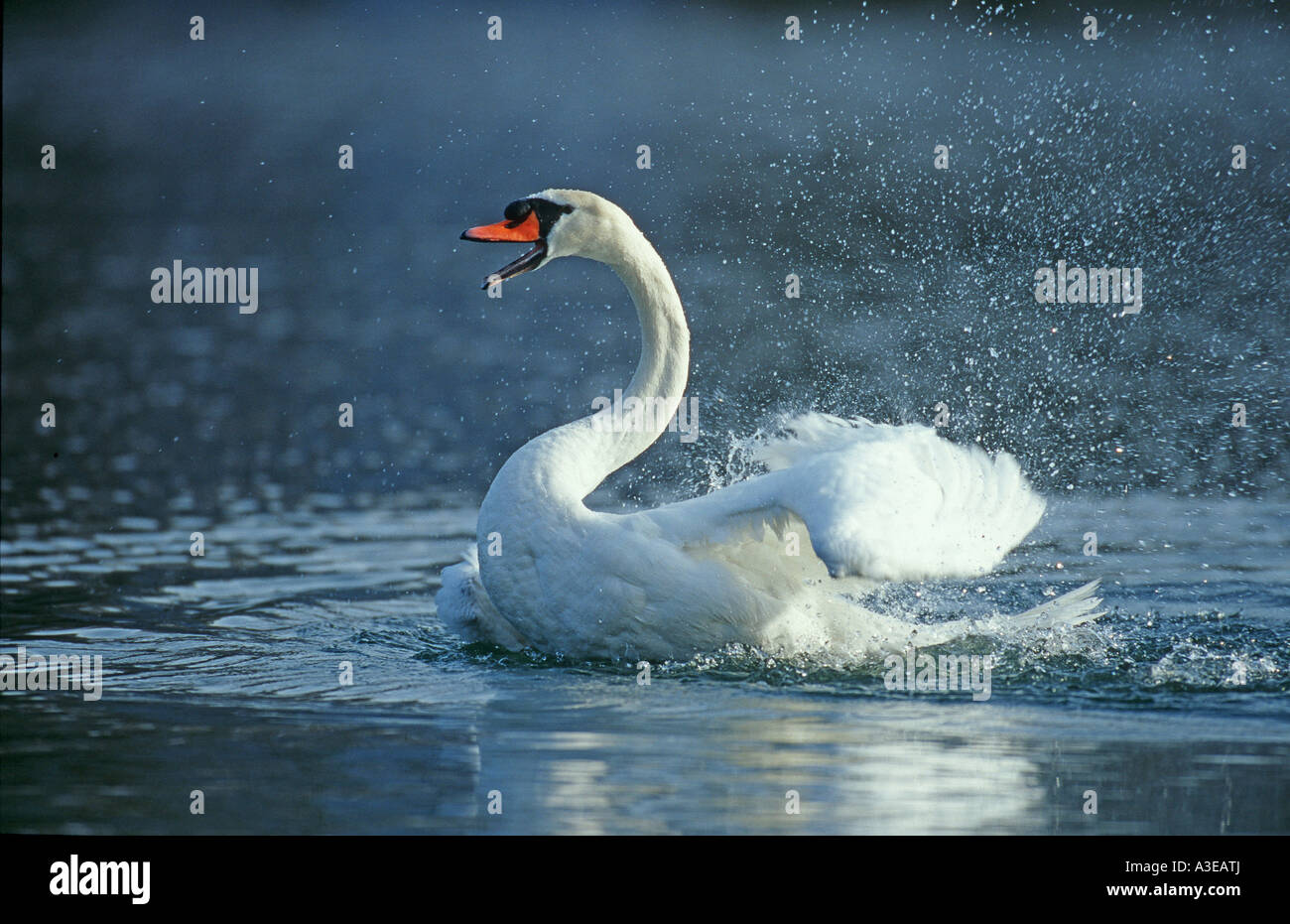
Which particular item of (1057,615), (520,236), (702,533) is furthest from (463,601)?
(1057,615)

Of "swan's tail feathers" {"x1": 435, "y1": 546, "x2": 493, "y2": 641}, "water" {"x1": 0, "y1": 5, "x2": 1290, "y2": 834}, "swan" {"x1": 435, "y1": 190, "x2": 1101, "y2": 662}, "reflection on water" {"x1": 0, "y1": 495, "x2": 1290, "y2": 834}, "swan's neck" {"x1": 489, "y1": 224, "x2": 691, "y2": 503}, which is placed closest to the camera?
"reflection on water" {"x1": 0, "y1": 495, "x2": 1290, "y2": 834}

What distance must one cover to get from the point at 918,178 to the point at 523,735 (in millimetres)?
16361

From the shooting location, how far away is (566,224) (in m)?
8.20

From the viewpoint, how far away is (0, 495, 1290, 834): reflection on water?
5.75 metres

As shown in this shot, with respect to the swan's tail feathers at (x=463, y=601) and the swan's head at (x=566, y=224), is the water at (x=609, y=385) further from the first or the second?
the swan's head at (x=566, y=224)

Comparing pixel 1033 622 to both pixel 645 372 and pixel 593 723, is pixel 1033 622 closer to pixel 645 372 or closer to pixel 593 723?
pixel 645 372

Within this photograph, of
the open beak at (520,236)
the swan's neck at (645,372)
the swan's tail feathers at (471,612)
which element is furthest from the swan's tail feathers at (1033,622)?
the open beak at (520,236)

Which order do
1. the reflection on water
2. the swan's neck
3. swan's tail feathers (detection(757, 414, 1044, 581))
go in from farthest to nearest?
1. the swan's neck
2. swan's tail feathers (detection(757, 414, 1044, 581))
3. the reflection on water

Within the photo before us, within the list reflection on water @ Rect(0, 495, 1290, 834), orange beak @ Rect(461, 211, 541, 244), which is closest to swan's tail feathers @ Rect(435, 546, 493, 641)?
reflection on water @ Rect(0, 495, 1290, 834)

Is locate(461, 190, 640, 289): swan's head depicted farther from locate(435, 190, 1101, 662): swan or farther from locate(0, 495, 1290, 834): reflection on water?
locate(0, 495, 1290, 834): reflection on water

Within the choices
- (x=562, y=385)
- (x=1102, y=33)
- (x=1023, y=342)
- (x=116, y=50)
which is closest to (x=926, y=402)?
(x=1023, y=342)

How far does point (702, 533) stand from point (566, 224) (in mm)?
1725

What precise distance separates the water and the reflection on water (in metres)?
0.03

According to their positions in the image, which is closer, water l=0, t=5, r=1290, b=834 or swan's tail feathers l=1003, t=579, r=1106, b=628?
water l=0, t=5, r=1290, b=834
